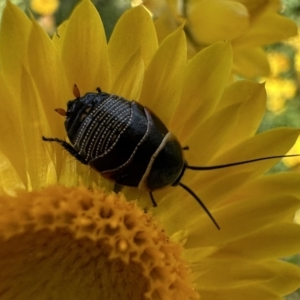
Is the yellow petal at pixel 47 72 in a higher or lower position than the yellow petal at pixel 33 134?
higher

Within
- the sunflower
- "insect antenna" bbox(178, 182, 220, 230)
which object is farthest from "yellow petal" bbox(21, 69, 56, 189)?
"insect antenna" bbox(178, 182, 220, 230)

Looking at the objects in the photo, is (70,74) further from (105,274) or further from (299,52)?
(299,52)

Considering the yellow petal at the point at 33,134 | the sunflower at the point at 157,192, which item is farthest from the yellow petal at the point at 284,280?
the yellow petal at the point at 33,134

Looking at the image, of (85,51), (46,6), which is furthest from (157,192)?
(46,6)

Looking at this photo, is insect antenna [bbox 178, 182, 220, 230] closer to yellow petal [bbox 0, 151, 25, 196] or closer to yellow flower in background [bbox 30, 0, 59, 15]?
yellow petal [bbox 0, 151, 25, 196]

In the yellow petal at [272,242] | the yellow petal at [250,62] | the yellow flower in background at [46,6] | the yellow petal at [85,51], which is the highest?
the yellow petal at [85,51]

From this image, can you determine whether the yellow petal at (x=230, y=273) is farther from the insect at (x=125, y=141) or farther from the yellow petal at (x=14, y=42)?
→ the yellow petal at (x=14, y=42)

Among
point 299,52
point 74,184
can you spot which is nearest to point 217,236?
point 74,184
